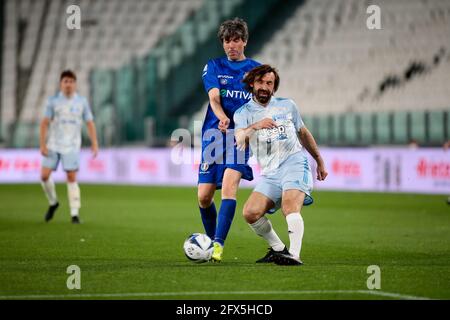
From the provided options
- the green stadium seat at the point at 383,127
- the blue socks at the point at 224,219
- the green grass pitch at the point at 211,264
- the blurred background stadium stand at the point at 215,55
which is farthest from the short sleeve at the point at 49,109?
the green stadium seat at the point at 383,127

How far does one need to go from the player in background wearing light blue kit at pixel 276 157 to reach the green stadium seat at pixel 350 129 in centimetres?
1691

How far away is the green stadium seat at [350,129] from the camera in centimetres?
2571

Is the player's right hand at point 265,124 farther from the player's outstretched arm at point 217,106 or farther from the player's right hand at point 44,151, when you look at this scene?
the player's right hand at point 44,151

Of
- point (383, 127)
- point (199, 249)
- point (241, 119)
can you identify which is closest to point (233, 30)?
point (241, 119)

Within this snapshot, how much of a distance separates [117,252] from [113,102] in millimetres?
20120

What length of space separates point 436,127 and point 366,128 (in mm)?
2379

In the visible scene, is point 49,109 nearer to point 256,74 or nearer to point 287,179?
point 256,74

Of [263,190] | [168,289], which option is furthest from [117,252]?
[168,289]

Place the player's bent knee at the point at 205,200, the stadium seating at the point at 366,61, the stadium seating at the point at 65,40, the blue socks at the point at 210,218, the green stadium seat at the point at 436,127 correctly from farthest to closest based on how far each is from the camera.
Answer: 1. the stadium seating at the point at 65,40
2. the stadium seating at the point at 366,61
3. the green stadium seat at the point at 436,127
4. the blue socks at the point at 210,218
5. the player's bent knee at the point at 205,200

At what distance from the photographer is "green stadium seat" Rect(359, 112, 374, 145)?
83.3 feet

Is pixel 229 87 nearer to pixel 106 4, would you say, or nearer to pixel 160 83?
pixel 160 83

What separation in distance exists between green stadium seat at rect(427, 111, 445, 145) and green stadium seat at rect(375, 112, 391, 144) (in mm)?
1432

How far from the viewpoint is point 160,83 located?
30.7 meters

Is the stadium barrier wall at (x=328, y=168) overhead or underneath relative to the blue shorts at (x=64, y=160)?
underneath
